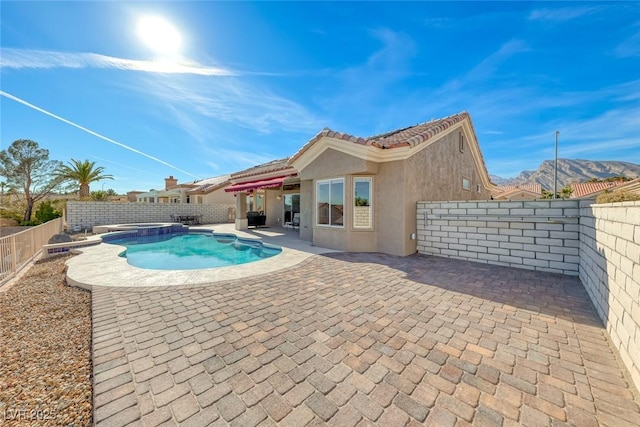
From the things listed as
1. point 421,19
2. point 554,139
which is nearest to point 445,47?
point 421,19

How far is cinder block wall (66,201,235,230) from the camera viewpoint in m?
26.6

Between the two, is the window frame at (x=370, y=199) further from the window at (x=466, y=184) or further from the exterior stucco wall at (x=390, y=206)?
the window at (x=466, y=184)

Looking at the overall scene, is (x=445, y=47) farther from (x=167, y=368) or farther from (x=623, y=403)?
(x=167, y=368)

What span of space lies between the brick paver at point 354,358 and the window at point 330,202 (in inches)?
284

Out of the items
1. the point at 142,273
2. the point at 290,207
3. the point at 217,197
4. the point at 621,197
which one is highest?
the point at 217,197

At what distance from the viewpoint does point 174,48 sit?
45.0 feet

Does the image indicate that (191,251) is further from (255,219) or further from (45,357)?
(45,357)

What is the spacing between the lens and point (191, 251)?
18.5 meters

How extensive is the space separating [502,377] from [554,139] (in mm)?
54960

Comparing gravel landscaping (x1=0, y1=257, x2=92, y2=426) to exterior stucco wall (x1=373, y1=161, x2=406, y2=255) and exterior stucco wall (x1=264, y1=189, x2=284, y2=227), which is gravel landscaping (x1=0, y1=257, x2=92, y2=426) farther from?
exterior stucco wall (x1=264, y1=189, x2=284, y2=227)

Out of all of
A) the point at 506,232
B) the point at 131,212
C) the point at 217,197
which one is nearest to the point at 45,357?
the point at 506,232

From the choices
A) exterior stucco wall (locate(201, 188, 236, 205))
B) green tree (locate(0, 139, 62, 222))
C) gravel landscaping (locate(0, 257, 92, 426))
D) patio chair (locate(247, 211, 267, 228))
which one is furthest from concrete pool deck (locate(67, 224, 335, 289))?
green tree (locate(0, 139, 62, 222))

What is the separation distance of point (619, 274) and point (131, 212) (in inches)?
1575

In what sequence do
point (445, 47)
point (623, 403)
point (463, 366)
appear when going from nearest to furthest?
point (623, 403)
point (463, 366)
point (445, 47)
